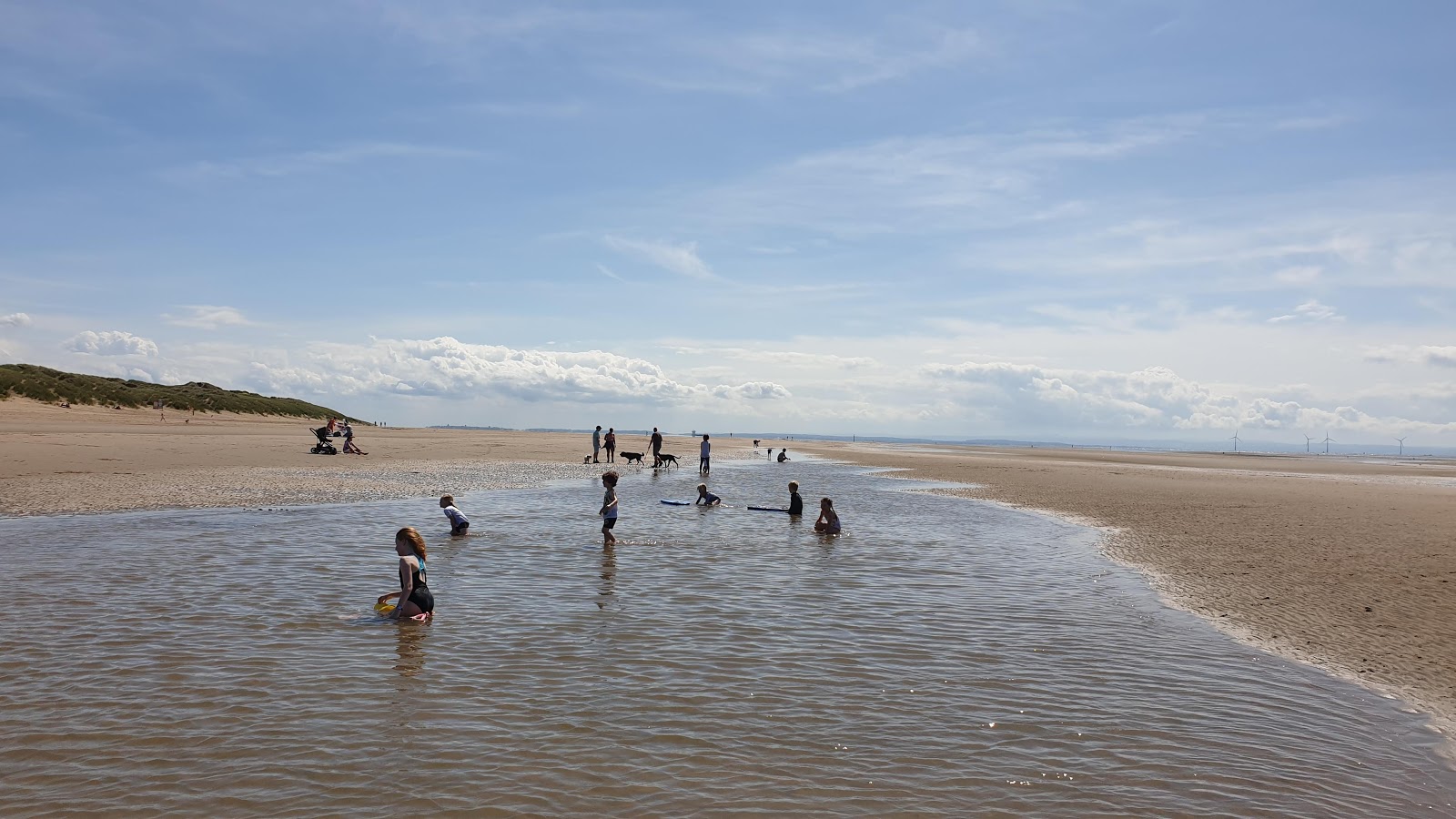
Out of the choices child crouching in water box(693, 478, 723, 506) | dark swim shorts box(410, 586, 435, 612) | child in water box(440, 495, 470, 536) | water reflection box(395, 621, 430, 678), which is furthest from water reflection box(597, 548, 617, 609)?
child crouching in water box(693, 478, 723, 506)

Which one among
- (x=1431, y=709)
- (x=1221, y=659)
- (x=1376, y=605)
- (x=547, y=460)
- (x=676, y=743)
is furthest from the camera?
(x=547, y=460)

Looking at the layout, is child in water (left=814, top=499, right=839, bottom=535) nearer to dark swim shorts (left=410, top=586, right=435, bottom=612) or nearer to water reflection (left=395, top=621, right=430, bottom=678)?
dark swim shorts (left=410, top=586, right=435, bottom=612)

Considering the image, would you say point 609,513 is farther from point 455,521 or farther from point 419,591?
point 419,591

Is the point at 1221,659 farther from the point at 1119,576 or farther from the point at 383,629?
the point at 383,629

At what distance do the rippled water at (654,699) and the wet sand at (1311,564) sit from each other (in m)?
1.06

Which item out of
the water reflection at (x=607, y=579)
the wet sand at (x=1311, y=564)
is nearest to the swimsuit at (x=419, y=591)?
the water reflection at (x=607, y=579)

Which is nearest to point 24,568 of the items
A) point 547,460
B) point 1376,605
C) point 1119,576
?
point 1119,576

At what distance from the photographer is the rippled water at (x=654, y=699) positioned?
6316 millimetres

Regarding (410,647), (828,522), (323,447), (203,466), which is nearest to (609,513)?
(828,522)

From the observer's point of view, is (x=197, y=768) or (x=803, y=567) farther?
(x=803, y=567)

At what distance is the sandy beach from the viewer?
472 inches

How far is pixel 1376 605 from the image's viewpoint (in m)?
13.5

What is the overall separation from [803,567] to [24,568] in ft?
43.9

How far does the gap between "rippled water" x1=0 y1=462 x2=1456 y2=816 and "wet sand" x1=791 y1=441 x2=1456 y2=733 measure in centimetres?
106
